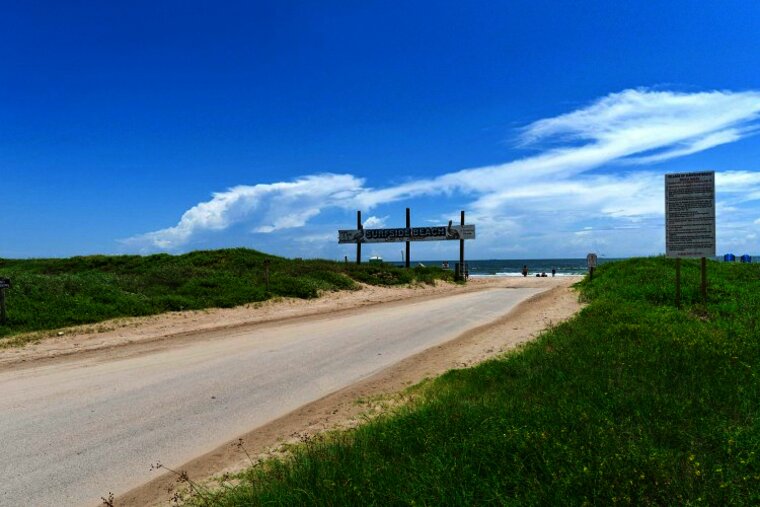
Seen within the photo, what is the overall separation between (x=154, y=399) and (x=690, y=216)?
15560 mm

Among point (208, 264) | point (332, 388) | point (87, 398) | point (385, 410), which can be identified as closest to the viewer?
point (385, 410)

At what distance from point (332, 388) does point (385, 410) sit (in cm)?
176

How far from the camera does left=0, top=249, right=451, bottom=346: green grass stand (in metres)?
15.5

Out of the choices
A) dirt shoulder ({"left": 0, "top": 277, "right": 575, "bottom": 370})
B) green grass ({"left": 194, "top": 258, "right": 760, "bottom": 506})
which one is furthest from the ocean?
green grass ({"left": 194, "top": 258, "right": 760, "bottom": 506})

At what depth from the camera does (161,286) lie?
21500 mm

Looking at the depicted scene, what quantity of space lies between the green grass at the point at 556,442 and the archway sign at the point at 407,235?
32.9m

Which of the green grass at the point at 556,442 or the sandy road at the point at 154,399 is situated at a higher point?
the green grass at the point at 556,442

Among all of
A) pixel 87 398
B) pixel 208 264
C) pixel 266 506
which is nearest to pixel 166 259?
pixel 208 264

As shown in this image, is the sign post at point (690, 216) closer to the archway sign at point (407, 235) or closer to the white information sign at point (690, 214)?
the white information sign at point (690, 214)

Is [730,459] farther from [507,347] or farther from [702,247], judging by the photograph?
[702,247]

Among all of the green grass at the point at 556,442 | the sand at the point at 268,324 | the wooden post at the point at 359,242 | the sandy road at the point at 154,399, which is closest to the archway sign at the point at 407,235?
the wooden post at the point at 359,242

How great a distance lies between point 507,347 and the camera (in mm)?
11289

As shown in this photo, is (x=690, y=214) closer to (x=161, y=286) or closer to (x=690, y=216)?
(x=690, y=216)

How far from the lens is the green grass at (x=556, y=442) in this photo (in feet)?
12.2
